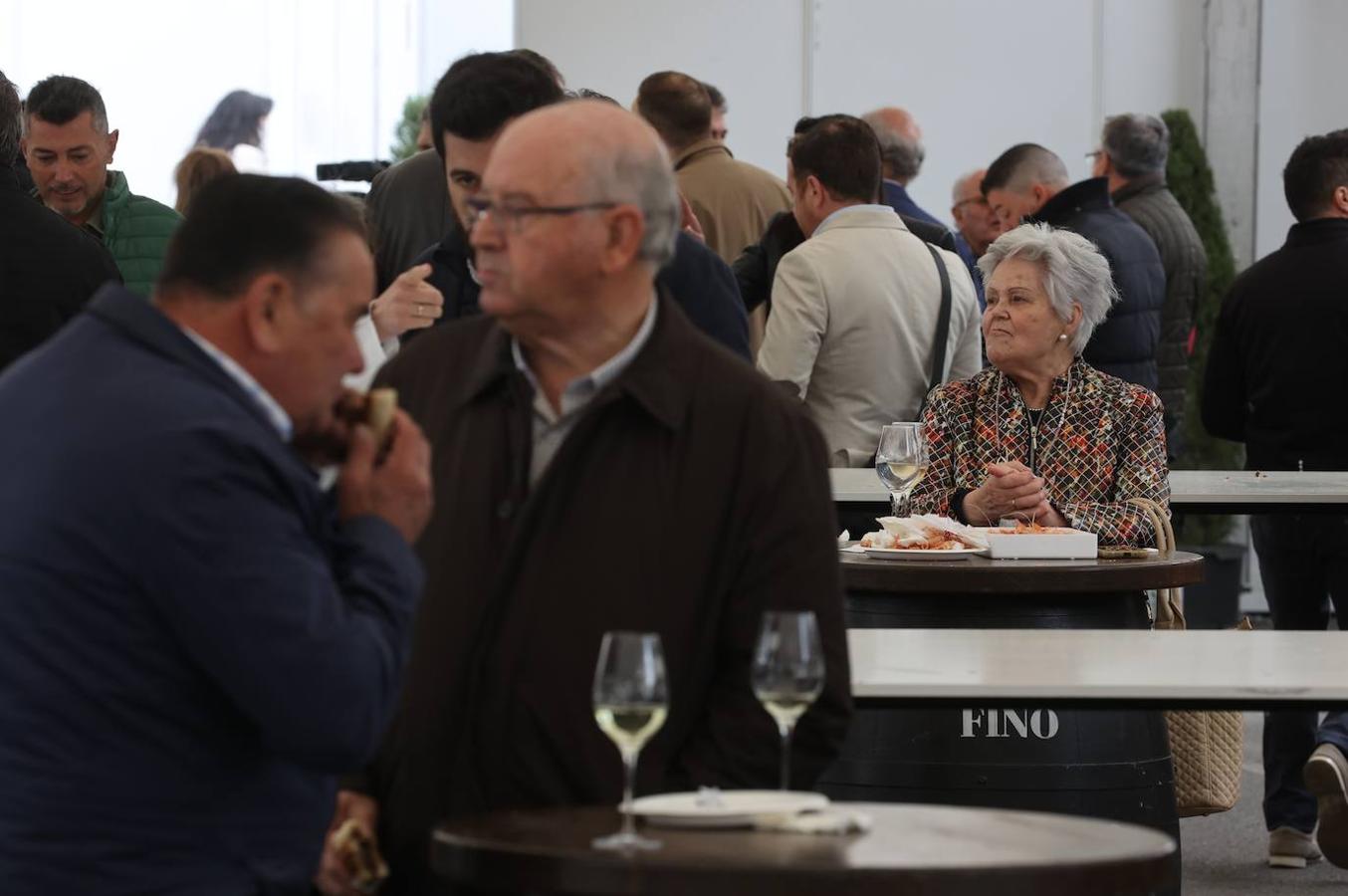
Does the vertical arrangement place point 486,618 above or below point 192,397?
below

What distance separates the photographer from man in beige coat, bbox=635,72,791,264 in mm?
7012

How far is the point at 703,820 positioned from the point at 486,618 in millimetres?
485

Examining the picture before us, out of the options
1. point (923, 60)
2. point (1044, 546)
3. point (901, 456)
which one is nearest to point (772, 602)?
point (1044, 546)

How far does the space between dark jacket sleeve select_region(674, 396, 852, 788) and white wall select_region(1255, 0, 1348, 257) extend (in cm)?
863

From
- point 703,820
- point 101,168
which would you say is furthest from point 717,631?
point 101,168

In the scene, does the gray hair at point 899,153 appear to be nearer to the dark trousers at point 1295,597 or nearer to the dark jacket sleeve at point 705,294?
the dark trousers at point 1295,597

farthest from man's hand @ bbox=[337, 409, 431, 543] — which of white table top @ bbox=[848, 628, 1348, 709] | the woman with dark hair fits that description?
the woman with dark hair

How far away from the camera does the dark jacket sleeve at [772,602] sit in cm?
266

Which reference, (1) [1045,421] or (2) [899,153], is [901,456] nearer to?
(1) [1045,421]

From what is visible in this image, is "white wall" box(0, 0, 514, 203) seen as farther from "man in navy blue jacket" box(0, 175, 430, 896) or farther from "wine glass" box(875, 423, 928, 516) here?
"man in navy blue jacket" box(0, 175, 430, 896)

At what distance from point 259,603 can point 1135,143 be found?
638 cm

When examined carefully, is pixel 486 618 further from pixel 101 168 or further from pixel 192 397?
pixel 101 168

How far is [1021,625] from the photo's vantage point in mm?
4305

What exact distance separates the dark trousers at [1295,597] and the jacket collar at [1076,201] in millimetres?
1267
